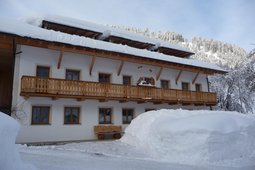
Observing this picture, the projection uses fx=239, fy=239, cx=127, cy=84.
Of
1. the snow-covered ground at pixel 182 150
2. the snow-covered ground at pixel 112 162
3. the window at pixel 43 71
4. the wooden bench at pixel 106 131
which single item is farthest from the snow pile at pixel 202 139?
the window at pixel 43 71

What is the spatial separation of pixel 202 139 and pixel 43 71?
1139 cm

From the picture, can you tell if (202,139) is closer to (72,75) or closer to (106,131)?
(106,131)

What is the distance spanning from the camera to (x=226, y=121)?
10.9 m

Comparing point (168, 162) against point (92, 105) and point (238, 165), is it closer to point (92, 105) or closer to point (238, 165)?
point (238, 165)

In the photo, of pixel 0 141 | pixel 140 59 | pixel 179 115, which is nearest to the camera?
pixel 0 141

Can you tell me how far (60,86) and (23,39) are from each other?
11.8 ft

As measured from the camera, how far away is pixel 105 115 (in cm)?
1812

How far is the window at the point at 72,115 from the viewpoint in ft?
53.9

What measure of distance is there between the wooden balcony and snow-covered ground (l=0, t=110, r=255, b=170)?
4633 millimetres

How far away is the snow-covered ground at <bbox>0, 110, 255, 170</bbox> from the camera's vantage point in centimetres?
877

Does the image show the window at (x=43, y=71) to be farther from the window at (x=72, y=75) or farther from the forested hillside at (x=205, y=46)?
the forested hillside at (x=205, y=46)

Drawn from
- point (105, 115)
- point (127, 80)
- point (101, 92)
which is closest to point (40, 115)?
point (101, 92)

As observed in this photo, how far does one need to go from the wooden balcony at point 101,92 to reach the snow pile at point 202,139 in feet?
18.8

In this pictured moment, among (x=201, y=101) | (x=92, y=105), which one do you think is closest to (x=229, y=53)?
(x=201, y=101)
